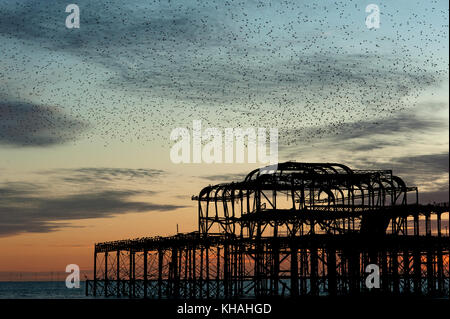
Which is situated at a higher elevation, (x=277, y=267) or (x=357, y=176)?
(x=357, y=176)

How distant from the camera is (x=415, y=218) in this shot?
67.9 metres

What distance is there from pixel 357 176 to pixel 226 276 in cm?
1622

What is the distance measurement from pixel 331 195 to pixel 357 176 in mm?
5867

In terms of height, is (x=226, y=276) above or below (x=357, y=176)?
below
